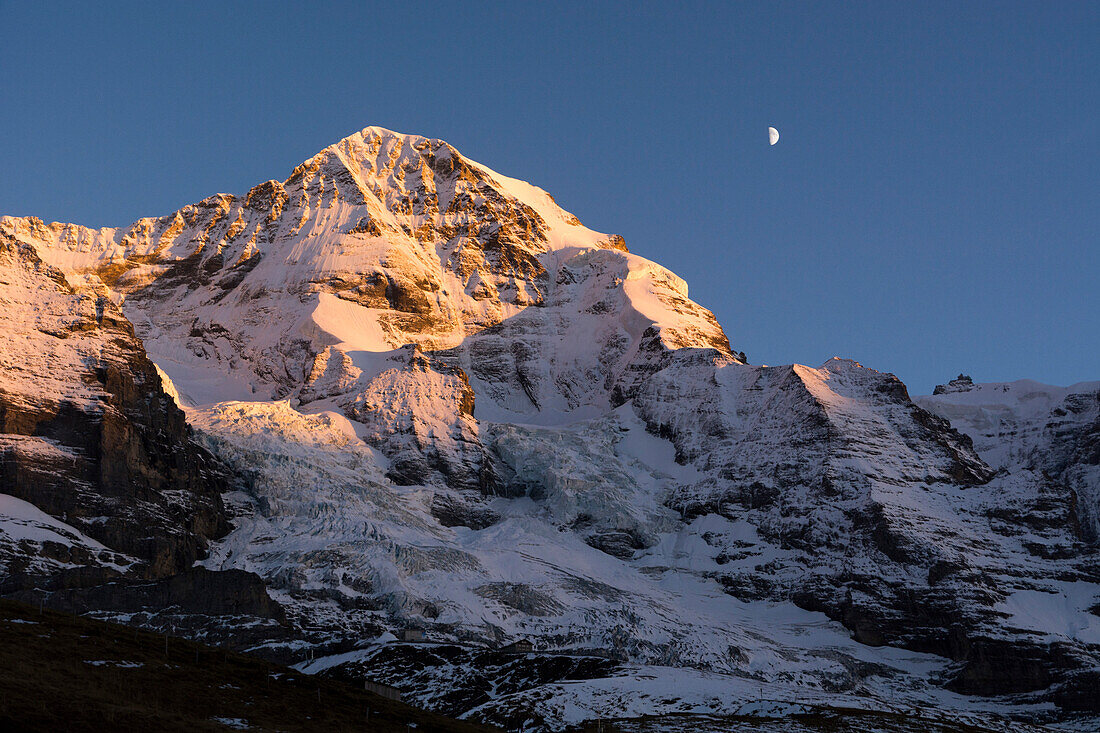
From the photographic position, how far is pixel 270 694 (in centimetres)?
14200

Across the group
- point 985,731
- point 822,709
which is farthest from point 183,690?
point 985,731

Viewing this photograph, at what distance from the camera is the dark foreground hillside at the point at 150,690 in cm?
10912

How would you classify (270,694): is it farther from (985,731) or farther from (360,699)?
(985,731)

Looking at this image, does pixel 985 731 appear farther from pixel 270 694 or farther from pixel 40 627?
pixel 40 627

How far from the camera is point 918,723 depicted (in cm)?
19388

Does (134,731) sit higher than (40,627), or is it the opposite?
(40,627)

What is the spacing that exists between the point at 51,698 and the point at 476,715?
8143cm

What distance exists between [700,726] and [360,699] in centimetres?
4434

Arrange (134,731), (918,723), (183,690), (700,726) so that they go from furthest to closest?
(918,723) → (700,726) → (183,690) → (134,731)

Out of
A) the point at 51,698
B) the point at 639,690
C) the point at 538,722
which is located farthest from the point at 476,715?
the point at 51,698

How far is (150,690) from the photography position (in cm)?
12744

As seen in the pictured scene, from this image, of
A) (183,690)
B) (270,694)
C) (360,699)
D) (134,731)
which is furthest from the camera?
(360,699)

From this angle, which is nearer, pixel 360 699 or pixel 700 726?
pixel 360 699

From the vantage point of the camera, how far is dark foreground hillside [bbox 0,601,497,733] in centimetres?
10912
